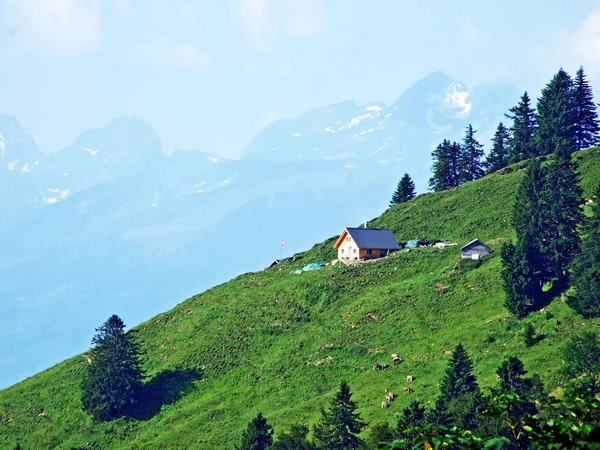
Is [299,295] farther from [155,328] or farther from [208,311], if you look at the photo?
[155,328]

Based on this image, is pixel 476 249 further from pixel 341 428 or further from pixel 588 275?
pixel 341 428

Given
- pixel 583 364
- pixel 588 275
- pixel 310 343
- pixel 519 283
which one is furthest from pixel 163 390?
pixel 583 364

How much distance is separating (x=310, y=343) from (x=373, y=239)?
26.9 m

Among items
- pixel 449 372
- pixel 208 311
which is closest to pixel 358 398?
pixel 449 372

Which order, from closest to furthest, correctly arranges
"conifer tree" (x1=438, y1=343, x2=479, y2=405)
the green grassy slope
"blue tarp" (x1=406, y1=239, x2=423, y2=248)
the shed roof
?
"conifer tree" (x1=438, y1=343, x2=479, y2=405), the green grassy slope, the shed roof, "blue tarp" (x1=406, y1=239, x2=423, y2=248)

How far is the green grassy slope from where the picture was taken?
3100 inches

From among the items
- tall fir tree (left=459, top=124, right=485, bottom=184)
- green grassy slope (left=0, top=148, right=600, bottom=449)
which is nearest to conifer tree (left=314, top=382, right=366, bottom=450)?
green grassy slope (left=0, top=148, right=600, bottom=449)

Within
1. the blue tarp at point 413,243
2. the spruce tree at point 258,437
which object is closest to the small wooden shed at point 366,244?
the blue tarp at point 413,243

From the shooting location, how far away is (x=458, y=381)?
6681 cm

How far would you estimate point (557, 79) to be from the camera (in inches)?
5448

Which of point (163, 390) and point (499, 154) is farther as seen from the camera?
point (499, 154)

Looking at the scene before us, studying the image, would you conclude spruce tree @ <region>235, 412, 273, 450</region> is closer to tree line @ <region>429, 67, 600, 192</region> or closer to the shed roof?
the shed roof

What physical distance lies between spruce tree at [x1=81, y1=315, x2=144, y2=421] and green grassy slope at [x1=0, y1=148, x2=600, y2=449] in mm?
2212

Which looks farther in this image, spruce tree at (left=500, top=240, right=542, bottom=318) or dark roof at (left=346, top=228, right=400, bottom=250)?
dark roof at (left=346, top=228, right=400, bottom=250)
